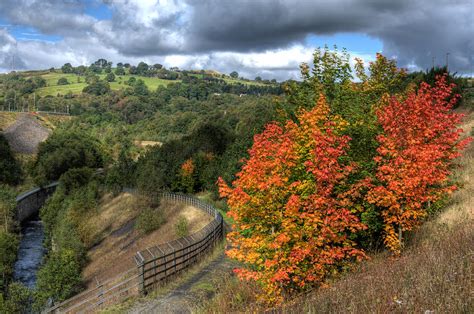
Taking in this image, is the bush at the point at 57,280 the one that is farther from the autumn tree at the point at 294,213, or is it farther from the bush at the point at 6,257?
the autumn tree at the point at 294,213

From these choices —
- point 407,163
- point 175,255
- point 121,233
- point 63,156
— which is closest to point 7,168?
point 63,156

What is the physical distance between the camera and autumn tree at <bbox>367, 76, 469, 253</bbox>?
13.4 metres

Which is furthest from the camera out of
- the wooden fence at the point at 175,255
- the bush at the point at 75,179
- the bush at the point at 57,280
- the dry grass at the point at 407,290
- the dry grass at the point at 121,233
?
the bush at the point at 75,179

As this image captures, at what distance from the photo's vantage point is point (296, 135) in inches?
559

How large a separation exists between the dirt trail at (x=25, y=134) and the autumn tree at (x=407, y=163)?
12912 cm

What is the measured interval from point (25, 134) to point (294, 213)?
465 feet

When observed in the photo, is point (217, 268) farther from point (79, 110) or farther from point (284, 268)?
point (79, 110)

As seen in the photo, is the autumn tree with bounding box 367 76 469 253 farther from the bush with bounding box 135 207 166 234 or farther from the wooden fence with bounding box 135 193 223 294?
the bush with bounding box 135 207 166 234

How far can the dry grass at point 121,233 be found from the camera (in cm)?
4306

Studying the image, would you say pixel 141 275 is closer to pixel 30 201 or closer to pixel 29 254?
pixel 29 254

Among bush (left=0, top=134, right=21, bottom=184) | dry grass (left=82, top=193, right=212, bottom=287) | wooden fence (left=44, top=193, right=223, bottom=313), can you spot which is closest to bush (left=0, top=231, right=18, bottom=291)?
dry grass (left=82, top=193, right=212, bottom=287)

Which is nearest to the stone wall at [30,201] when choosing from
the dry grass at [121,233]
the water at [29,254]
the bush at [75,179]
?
the water at [29,254]

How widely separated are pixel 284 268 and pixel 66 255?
29.0 m

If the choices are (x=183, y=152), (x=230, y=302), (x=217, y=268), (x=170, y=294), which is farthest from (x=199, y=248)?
(x=183, y=152)
